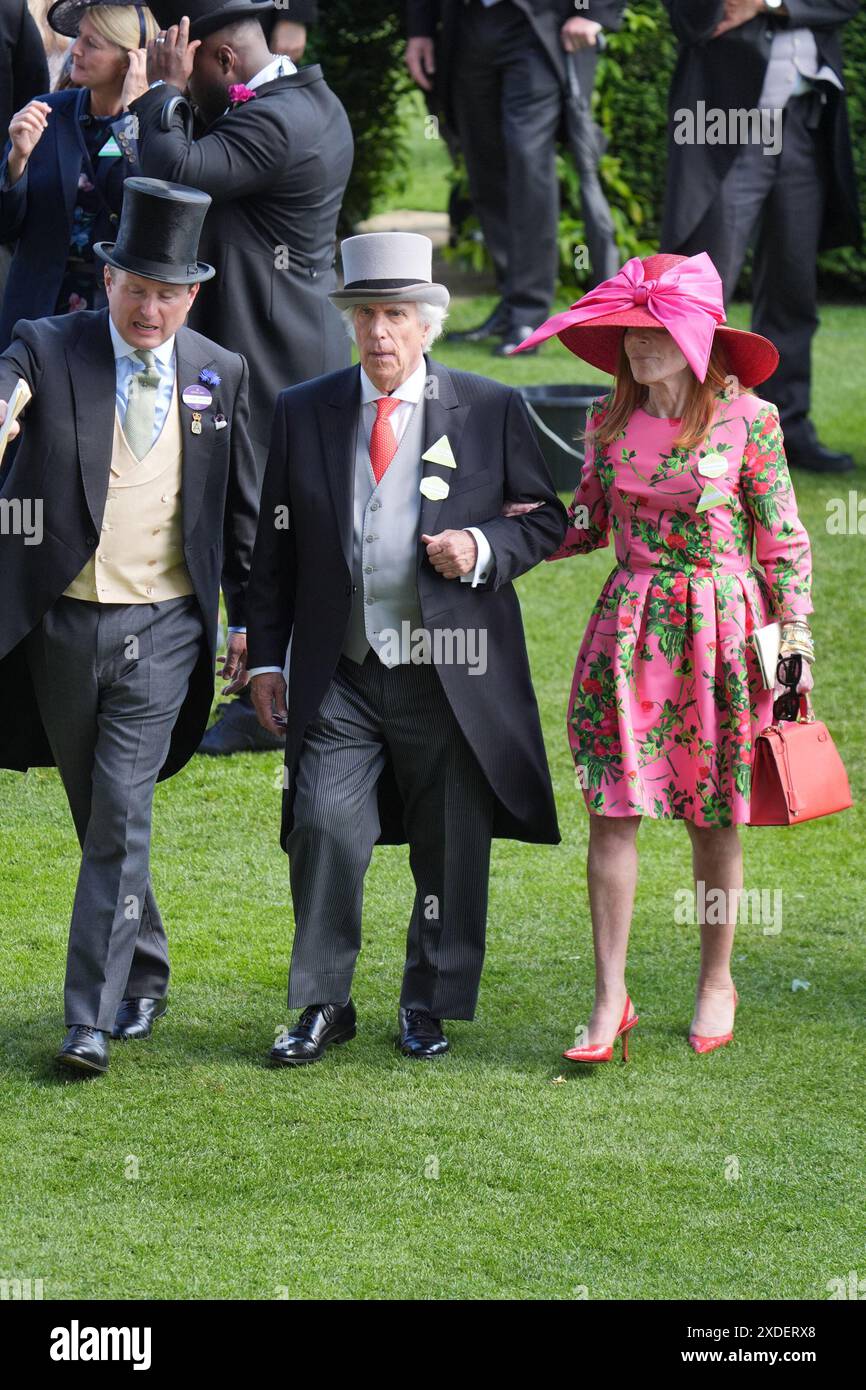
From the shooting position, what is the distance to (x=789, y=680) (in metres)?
Answer: 4.66

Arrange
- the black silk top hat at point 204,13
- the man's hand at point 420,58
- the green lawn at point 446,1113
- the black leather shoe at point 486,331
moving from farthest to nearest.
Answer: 1. the black leather shoe at point 486,331
2. the man's hand at point 420,58
3. the black silk top hat at point 204,13
4. the green lawn at point 446,1113

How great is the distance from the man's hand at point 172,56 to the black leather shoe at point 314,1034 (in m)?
2.68

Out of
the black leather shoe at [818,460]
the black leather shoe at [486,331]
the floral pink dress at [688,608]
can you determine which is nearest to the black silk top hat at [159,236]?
the floral pink dress at [688,608]

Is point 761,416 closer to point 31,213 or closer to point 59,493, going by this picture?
point 59,493

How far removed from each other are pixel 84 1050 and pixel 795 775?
168 centimetres

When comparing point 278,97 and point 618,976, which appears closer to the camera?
point 618,976

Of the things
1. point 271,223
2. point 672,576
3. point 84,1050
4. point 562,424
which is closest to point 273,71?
point 271,223

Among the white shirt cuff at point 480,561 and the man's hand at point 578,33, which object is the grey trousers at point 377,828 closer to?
the white shirt cuff at point 480,561

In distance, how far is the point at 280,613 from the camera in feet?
15.7

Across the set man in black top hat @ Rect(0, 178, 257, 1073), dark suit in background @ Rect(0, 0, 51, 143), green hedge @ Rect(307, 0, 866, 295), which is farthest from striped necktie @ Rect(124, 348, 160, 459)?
green hedge @ Rect(307, 0, 866, 295)

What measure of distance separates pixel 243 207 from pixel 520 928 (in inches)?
91.9

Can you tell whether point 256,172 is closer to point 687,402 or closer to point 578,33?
point 687,402

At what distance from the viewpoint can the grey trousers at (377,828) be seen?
15.5 feet

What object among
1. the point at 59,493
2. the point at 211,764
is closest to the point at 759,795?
the point at 59,493
